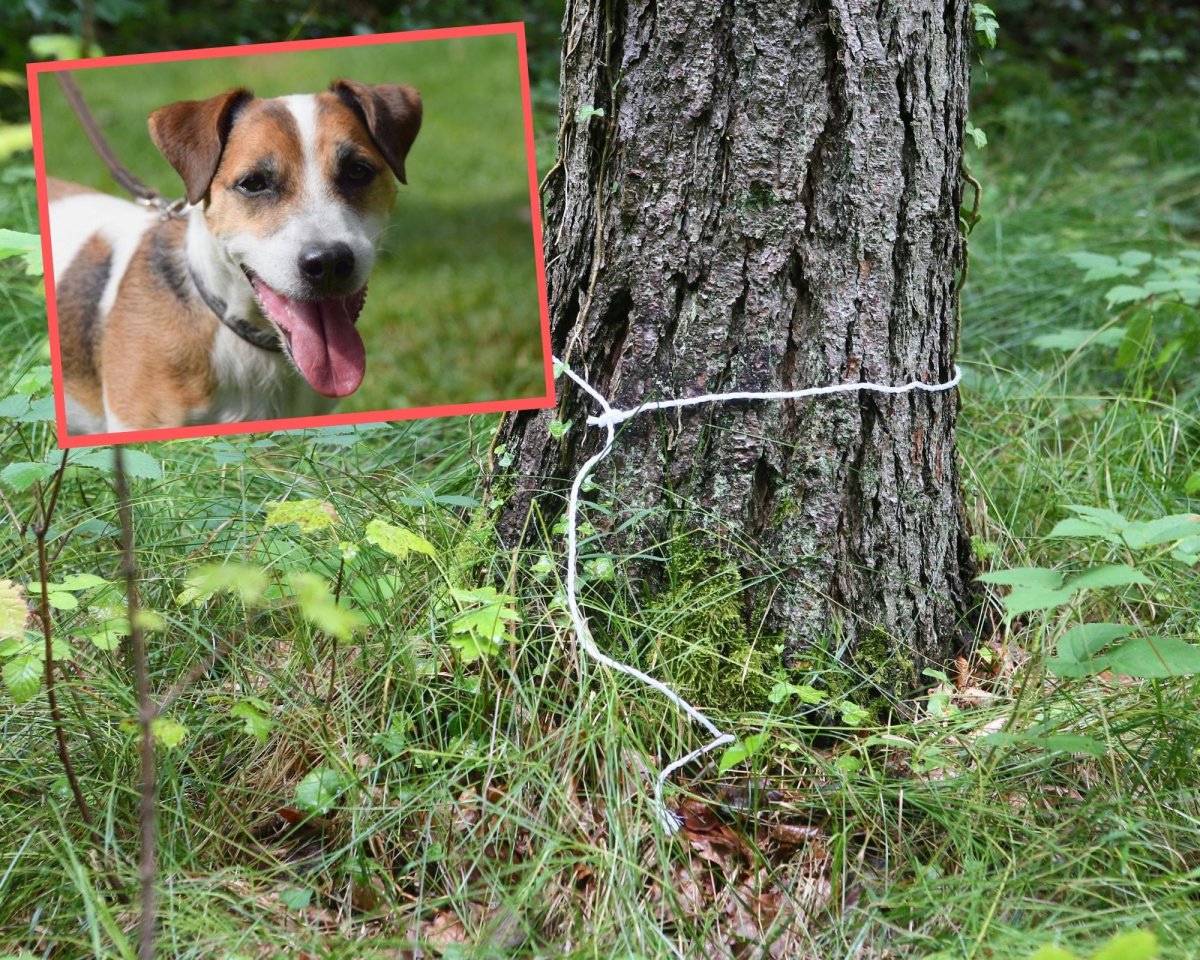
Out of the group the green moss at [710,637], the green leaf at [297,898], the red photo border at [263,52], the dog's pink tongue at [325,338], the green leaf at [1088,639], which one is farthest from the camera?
the dog's pink tongue at [325,338]

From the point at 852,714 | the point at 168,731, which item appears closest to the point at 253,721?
the point at 168,731

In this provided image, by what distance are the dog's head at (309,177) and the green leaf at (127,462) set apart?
1.00ft

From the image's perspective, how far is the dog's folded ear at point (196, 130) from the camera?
1.91 meters

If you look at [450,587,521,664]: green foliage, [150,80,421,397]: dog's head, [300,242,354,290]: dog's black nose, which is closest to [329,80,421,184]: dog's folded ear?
[150,80,421,397]: dog's head

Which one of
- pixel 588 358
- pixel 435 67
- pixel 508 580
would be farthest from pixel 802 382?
pixel 435 67

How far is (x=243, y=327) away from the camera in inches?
92.0

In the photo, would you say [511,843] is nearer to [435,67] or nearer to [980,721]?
[980,721]

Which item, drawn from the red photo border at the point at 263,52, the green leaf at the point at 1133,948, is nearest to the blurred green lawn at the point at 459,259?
the red photo border at the point at 263,52

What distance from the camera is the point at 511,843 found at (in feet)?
5.03

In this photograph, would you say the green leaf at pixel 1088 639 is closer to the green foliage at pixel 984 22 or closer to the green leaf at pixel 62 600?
the green foliage at pixel 984 22

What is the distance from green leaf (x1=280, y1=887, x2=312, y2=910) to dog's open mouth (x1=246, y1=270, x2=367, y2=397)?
838 mm

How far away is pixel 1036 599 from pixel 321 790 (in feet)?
3.26

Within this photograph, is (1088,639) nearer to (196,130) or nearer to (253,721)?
(253,721)

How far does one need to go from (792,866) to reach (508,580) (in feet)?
1.94
